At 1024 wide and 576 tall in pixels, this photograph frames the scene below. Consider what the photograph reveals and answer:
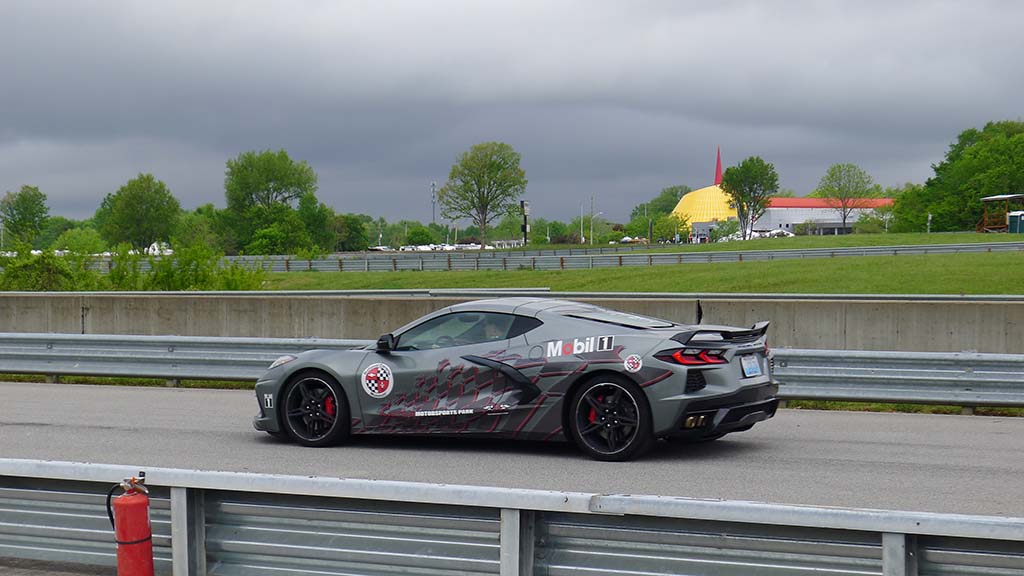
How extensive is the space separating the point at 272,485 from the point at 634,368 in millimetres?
4384

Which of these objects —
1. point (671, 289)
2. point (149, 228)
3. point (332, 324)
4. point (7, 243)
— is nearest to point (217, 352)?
point (332, 324)

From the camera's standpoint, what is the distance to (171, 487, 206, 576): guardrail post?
17.2 ft

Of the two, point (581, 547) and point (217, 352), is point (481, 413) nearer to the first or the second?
point (581, 547)

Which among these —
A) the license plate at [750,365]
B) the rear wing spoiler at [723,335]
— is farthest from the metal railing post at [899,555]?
the license plate at [750,365]

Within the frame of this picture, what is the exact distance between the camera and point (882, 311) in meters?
15.5

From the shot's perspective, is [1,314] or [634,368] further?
[1,314]

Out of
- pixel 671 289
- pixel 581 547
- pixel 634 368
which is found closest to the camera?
pixel 581 547

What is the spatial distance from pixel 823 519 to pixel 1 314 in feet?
65.2

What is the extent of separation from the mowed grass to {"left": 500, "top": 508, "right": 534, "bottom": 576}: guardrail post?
2895 cm

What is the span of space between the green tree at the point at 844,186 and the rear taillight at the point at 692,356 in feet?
458

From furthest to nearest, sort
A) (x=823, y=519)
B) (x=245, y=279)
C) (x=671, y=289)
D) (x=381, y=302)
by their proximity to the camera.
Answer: (x=671, y=289) < (x=245, y=279) < (x=381, y=302) < (x=823, y=519)

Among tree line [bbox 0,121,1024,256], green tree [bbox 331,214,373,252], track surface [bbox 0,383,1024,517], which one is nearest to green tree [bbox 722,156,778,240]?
tree line [bbox 0,121,1024,256]

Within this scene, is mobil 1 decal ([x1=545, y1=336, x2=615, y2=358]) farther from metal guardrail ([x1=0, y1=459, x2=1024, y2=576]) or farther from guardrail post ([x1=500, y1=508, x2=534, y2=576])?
guardrail post ([x1=500, y1=508, x2=534, y2=576])

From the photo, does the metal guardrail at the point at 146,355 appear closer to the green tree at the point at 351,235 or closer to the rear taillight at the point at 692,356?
the rear taillight at the point at 692,356
